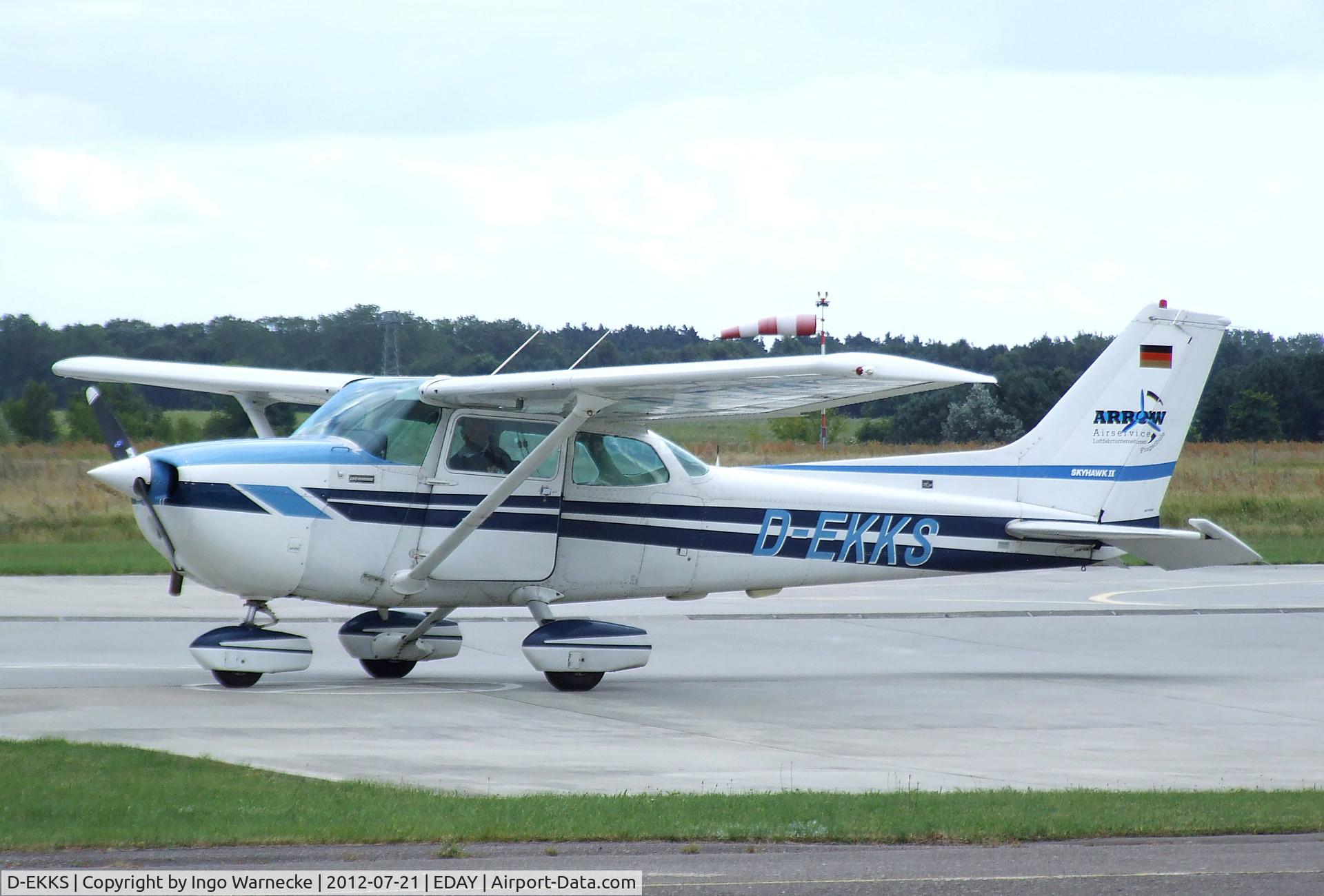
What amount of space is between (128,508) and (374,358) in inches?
262

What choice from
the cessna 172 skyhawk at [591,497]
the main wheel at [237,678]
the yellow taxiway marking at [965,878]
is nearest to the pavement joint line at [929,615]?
the cessna 172 skyhawk at [591,497]

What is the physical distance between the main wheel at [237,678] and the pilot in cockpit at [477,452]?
88.8 inches

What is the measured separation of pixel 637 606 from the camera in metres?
19.1

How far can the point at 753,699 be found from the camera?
39.1ft

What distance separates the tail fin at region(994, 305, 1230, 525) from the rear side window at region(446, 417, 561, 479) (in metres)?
4.62

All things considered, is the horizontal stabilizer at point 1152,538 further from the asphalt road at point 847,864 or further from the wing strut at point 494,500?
the asphalt road at point 847,864

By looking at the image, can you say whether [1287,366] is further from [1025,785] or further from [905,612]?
[1025,785]

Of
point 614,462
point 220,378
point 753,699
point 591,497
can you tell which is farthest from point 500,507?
point 220,378

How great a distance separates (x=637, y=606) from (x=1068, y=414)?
22.7 ft

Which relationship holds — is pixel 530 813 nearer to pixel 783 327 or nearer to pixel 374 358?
pixel 783 327

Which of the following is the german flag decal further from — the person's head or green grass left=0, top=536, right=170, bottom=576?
green grass left=0, top=536, right=170, bottom=576

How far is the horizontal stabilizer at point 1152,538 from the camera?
44.2 feet

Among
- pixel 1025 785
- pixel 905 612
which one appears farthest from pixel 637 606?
pixel 1025 785

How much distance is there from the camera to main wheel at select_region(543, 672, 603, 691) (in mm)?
11953
